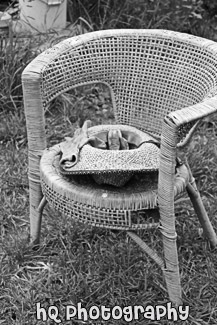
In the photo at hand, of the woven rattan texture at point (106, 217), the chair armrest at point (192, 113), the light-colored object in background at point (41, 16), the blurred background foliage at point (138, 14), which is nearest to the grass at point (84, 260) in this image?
the woven rattan texture at point (106, 217)

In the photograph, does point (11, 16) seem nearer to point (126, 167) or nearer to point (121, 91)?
point (121, 91)

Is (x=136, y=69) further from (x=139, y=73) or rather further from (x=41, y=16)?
(x=41, y=16)

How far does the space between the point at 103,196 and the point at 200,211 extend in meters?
0.63

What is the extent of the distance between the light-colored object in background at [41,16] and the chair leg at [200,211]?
6.43 ft

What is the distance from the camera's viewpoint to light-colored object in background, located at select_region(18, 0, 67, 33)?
4156 mm

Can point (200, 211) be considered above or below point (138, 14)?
below

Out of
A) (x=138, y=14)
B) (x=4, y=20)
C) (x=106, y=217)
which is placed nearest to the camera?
(x=106, y=217)

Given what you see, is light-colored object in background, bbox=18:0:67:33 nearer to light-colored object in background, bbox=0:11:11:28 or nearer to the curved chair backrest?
light-colored object in background, bbox=0:11:11:28

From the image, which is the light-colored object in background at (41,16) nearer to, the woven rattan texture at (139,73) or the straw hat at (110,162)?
the woven rattan texture at (139,73)

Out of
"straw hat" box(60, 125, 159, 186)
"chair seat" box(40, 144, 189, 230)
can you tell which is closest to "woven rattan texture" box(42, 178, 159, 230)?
"chair seat" box(40, 144, 189, 230)

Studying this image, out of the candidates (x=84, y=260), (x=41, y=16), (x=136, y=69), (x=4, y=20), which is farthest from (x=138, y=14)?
(x=84, y=260)

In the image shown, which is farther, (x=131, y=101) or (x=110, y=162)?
(x=131, y=101)

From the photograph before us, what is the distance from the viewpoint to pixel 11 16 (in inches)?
169

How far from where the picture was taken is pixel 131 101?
2.76 m
